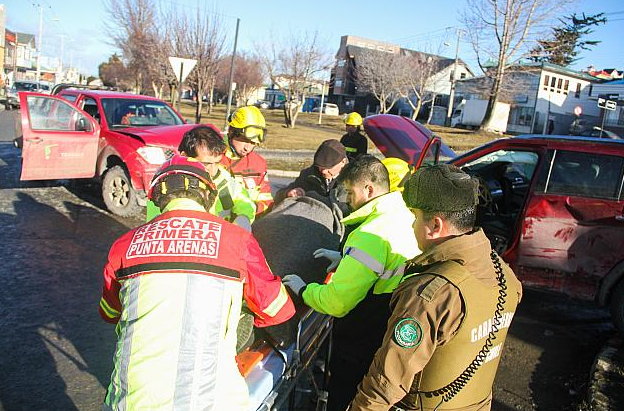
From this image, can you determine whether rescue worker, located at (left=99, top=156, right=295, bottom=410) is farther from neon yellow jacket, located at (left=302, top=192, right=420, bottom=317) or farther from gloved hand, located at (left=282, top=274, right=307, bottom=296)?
gloved hand, located at (left=282, top=274, right=307, bottom=296)

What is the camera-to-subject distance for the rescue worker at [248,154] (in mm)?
4473

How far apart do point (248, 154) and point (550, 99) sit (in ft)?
166

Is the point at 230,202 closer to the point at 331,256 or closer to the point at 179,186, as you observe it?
the point at 331,256

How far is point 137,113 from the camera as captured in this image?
9023mm

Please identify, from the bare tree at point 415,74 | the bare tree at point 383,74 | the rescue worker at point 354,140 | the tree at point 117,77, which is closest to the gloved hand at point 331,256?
the rescue worker at point 354,140

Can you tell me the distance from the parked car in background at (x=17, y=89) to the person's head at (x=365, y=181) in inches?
1260

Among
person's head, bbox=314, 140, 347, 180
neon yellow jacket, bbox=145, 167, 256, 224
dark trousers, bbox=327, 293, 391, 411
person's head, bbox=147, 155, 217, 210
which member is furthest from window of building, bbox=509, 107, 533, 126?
person's head, bbox=147, 155, 217, 210

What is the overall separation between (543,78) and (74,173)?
157ft

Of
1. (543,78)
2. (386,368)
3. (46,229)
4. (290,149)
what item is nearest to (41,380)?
(386,368)

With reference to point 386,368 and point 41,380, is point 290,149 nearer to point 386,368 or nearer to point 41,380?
point 41,380

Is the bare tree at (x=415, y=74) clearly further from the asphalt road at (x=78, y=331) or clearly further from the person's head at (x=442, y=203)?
the person's head at (x=442, y=203)

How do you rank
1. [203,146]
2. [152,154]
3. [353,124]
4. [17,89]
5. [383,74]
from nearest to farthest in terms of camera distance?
1. [203,146]
2. [152,154]
3. [353,124]
4. [17,89]
5. [383,74]

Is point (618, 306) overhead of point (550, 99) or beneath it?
beneath

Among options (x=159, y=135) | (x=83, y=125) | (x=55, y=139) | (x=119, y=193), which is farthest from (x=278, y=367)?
(x=83, y=125)
